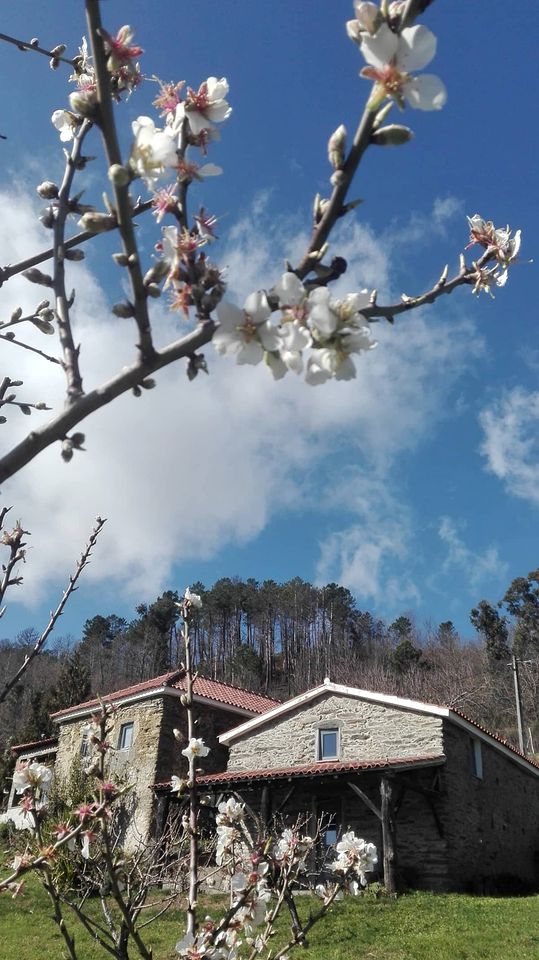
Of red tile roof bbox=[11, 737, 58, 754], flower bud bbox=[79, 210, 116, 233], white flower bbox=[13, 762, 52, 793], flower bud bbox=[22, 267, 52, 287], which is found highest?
red tile roof bbox=[11, 737, 58, 754]

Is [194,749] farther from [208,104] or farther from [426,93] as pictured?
[426,93]

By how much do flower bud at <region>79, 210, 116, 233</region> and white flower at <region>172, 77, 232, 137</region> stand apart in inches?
16.8

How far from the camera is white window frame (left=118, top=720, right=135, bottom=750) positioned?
19930 mm

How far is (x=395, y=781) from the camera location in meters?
15.1

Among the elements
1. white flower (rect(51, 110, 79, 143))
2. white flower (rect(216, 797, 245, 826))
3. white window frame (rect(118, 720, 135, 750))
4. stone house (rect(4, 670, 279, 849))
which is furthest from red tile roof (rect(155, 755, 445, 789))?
white flower (rect(51, 110, 79, 143))

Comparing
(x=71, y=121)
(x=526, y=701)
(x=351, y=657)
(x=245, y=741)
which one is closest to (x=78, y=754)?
(x=245, y=741)

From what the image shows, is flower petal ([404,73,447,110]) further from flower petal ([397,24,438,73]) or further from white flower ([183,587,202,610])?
white flower ([183,587,202,610])

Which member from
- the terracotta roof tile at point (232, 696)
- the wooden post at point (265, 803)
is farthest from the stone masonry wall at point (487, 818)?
the terracotta roof tile at point (232, 696)

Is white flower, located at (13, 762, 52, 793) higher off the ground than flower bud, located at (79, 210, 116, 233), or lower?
lower

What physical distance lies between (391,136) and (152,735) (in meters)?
19.8

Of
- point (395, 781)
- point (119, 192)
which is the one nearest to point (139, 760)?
point (395, 781)

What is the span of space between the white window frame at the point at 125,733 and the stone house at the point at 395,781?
7.76ft

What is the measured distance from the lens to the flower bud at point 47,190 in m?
1.65

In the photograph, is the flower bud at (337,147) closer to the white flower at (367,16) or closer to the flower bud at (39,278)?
the white flower at (367,16)
